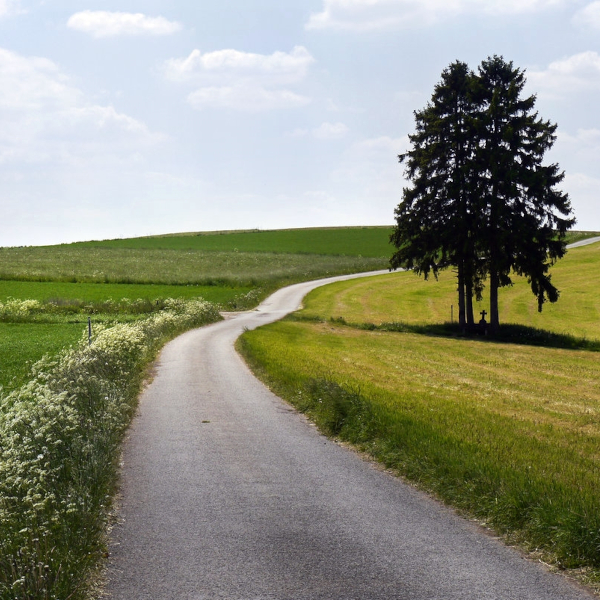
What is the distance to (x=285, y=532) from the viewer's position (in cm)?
833

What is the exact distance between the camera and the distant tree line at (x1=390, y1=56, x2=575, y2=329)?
42688mm

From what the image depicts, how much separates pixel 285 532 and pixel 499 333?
39499 millimetres

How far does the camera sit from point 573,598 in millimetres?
6555

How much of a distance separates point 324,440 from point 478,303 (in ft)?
150

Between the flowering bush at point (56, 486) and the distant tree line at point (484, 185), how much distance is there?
3099 cm

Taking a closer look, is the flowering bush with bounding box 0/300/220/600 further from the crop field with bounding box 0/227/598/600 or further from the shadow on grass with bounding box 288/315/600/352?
the shadow on grass with bounding box 288/315/600/352

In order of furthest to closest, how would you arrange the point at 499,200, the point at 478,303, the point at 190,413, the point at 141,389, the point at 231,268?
the point at 231,268, the point at 478,303, the point at 499,200, the point at 141,389, the point at 190,413

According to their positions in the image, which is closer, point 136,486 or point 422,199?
point 136,486

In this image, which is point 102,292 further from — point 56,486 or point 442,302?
point 56,486

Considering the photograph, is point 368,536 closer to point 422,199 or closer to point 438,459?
point 438,459

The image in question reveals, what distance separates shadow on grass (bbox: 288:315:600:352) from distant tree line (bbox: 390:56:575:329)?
1.31 metres

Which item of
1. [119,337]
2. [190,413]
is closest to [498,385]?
[190,413]

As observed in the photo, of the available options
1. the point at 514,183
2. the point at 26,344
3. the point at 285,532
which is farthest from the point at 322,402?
the point at 514,183

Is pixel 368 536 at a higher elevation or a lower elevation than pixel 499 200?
lower
